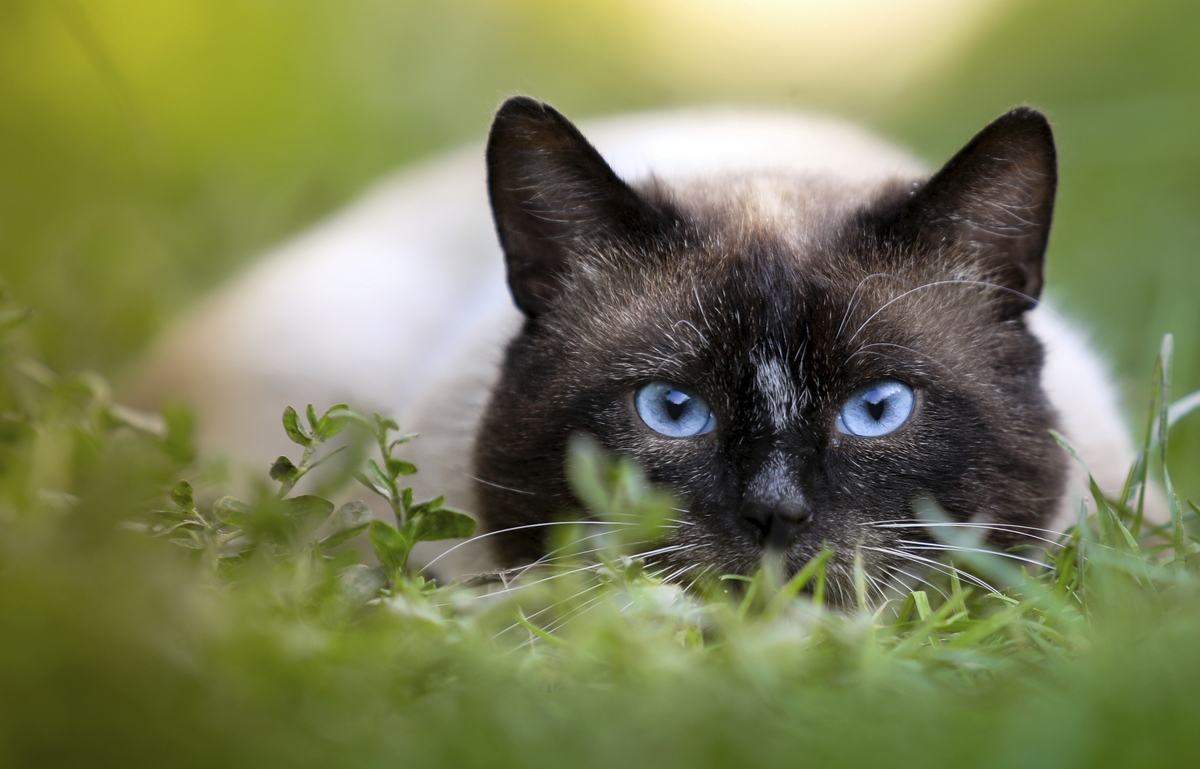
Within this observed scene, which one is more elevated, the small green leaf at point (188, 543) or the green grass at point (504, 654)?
Result: the small green leaf at point (188, 543)

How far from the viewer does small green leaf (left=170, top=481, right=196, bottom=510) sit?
1666 millimetres

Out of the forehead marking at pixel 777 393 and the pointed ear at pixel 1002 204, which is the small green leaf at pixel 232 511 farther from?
the pointed ear at pixel 1002 204

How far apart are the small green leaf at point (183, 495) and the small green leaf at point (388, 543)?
0.34 metres

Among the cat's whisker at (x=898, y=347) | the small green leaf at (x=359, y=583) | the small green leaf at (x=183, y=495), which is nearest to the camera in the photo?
the small green leaf at (x=359, y=583)

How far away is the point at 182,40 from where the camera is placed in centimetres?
520

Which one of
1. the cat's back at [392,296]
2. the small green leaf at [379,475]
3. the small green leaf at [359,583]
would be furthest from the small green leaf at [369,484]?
the cat's back at [392,296]

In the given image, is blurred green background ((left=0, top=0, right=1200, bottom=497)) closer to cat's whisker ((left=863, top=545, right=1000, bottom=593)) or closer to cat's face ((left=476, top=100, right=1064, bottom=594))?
cat's face ((left=476, top=100, right=1064, bottom=594))

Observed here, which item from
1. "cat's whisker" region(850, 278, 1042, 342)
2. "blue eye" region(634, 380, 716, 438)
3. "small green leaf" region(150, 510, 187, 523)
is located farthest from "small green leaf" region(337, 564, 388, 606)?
"cat's whisker" region(850, 278, 1042, 342)

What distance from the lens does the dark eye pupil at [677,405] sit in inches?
75.6

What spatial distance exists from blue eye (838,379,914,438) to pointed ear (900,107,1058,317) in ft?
1.38

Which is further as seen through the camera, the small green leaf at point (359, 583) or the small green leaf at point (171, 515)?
the small green leaf at point (171, 515)

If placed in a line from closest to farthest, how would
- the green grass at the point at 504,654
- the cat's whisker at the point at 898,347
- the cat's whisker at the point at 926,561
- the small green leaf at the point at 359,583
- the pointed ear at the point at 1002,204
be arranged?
the green grass at the point at 504,654 < the small green leaf at the point at 359,583 < the cat's whisker at the point at 926,561 < the cat's whisker at the point at 898,347 < the pointed ear at the point at 1002,204

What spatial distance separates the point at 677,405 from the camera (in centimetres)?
192

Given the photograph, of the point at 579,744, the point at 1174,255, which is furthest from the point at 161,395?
the point at 1174,255
